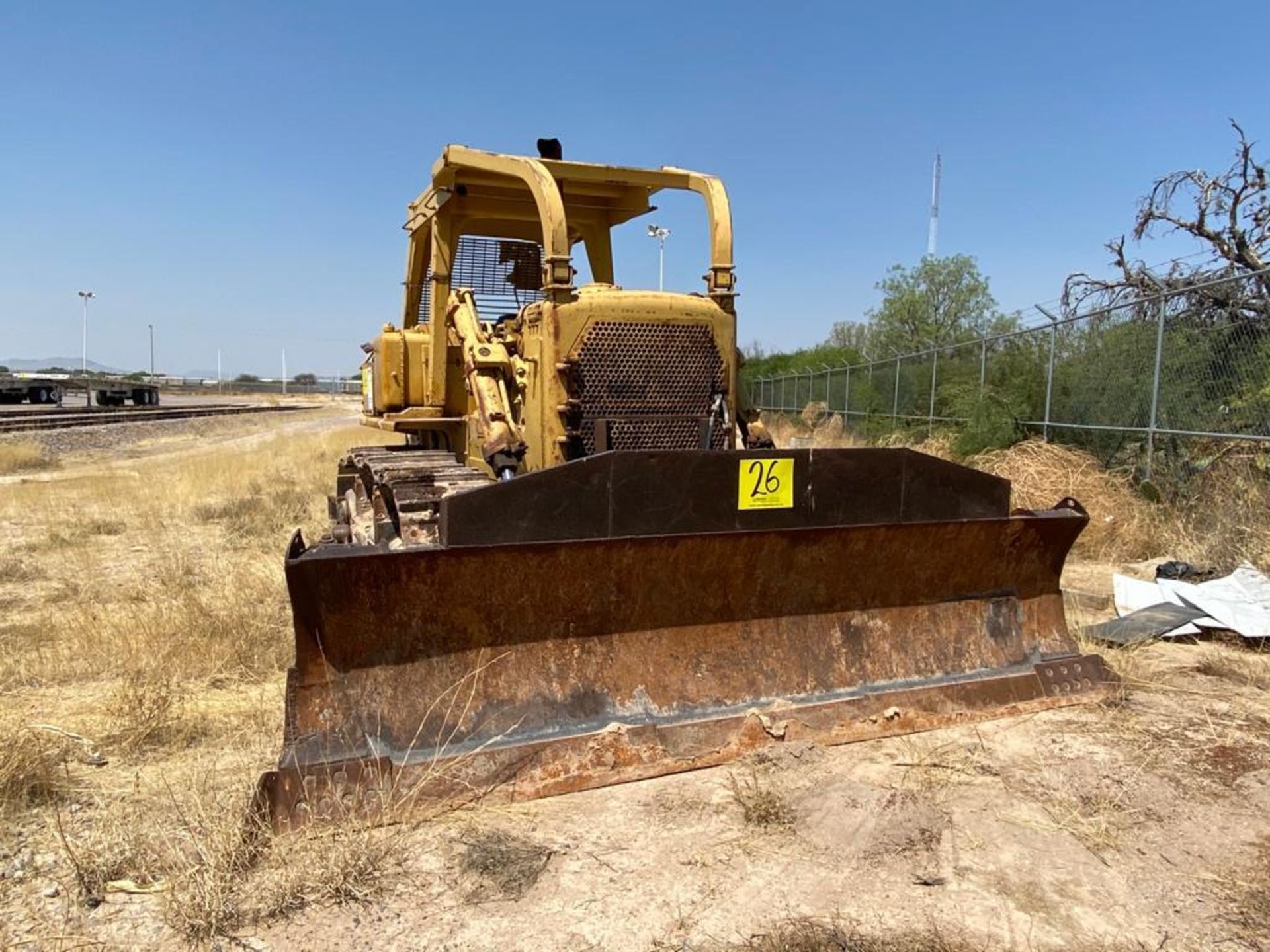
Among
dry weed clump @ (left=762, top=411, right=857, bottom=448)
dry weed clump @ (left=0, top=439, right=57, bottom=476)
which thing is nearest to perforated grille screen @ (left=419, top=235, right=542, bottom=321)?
dry weed clump @ (left=762, top=411, right=857, bottom=448)

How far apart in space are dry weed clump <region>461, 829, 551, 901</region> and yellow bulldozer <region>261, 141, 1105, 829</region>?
0.82ft

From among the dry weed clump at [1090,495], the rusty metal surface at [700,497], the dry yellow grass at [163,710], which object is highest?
the rusty metal surface at [700,497]

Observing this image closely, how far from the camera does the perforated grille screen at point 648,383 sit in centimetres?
479

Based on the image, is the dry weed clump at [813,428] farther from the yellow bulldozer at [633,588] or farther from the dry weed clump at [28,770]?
the dry weed clump at [28,770]

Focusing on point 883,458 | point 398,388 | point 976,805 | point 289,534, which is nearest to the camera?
point 976,805

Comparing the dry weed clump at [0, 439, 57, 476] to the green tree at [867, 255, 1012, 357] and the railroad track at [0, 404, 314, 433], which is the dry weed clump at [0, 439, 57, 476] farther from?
the green tree at [867, 255, 1012, 357]

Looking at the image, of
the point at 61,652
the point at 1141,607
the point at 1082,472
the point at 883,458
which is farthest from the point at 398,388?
the point at 1082,472

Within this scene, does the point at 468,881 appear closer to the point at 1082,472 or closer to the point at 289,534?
the point at 289,534

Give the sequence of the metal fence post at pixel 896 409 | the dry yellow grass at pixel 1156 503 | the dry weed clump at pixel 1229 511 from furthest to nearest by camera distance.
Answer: the metal fence post at pixel 896 409
the dry yellow grass at pixel 1156 503
the dry weed clump at pixel 1229 511

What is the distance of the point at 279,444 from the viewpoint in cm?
2405

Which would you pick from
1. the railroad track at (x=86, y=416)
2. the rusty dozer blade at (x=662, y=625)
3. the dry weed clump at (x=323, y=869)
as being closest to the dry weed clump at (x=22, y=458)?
the railroad track at (x=86, y=416)

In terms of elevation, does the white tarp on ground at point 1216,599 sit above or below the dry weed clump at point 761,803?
above

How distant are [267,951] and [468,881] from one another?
2.05 feet

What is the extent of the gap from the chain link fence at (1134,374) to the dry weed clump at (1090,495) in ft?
1.22
